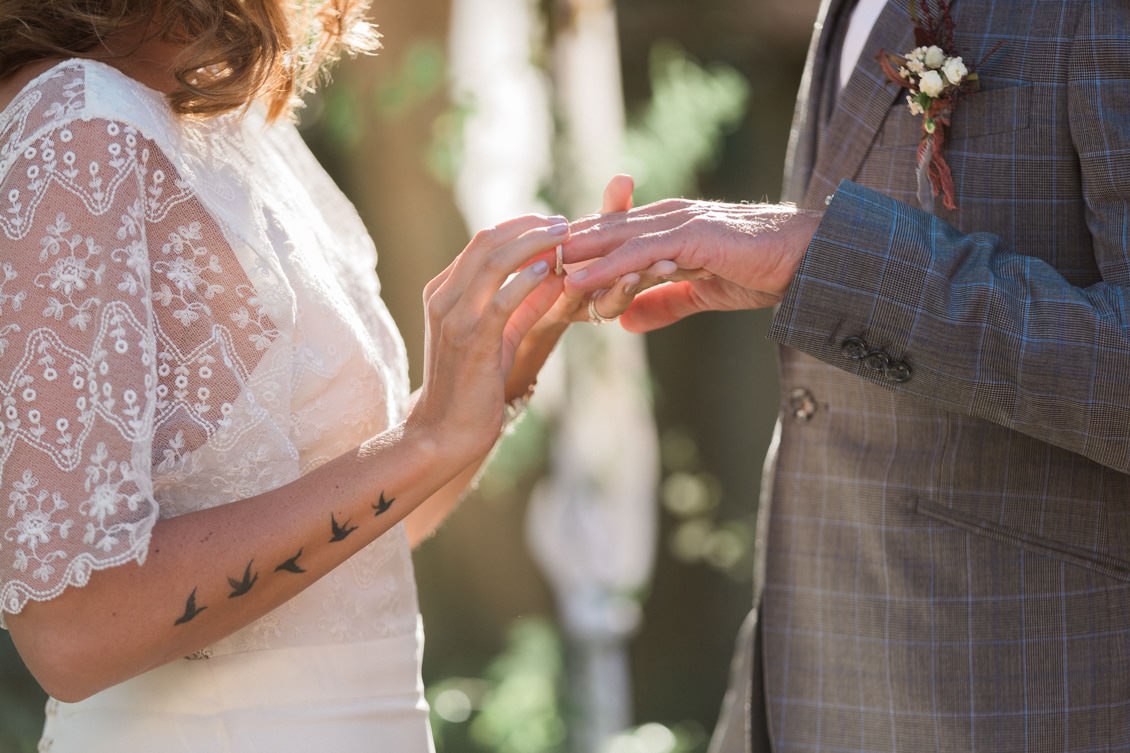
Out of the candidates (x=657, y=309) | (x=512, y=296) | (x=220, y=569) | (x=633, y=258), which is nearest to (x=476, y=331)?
(x=512, y=296)

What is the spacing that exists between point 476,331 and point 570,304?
1.18 ft

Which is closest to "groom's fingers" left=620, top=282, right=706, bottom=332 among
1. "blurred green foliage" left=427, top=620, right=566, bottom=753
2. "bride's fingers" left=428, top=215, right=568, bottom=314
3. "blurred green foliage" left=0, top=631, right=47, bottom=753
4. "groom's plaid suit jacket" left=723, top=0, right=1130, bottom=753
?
"groom's plaid suit jacket" left=723, top=0, right=1130, bottom=753

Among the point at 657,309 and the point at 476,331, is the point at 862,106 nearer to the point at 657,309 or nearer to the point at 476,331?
the point at 657,309

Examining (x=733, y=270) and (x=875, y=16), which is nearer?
(x=733, y=270)

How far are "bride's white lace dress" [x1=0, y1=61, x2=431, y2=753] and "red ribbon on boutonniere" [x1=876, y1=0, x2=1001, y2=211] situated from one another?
1.03 meters

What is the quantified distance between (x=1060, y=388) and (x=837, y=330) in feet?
1.09

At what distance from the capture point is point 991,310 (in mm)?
1437

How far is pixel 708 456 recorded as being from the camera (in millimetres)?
4754

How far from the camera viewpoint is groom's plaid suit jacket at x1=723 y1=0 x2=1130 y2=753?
1461mm

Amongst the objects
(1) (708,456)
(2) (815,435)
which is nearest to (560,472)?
(1) (708,456)

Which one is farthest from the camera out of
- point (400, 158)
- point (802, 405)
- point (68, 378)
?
point (400, 158)

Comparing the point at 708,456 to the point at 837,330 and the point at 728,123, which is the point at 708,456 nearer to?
the point at 728,123

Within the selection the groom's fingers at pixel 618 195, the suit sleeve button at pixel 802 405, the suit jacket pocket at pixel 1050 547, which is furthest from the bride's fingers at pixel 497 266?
the suit jacket pocket at pixel 1050 547

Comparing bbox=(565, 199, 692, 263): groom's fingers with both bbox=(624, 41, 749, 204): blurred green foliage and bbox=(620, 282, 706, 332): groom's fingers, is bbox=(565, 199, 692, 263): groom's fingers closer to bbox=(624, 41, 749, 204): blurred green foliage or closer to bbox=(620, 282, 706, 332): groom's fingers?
bbox=(620, 282, 706, 332): groom's fingers
